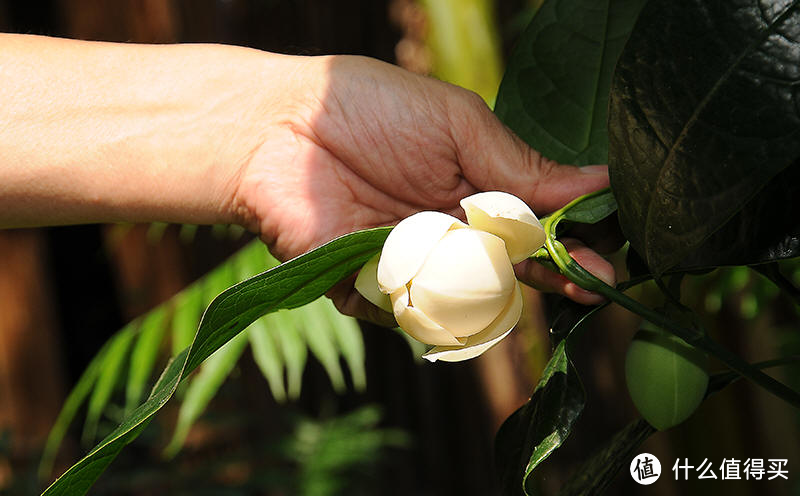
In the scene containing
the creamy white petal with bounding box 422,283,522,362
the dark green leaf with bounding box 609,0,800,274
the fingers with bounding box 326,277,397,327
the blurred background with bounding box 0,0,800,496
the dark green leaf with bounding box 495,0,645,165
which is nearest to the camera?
the dark green leaf with bounding box 609,0,800,274

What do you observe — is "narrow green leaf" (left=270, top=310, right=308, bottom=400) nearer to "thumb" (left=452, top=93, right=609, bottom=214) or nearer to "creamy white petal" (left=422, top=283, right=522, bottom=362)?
"thumb" (left=452, top=93, right=609, bottom=214)

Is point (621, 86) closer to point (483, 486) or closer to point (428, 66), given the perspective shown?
point (428, 66)

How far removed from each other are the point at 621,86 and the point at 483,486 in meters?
1.81

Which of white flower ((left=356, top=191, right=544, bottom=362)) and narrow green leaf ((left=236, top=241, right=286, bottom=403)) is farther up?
white flower ((left=356, top=191, right=544, bottom=362))

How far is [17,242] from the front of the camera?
2.01 m

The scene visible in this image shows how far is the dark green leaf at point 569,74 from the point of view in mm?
530

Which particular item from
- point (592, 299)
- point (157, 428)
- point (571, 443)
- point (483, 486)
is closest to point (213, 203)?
point (592, 299)

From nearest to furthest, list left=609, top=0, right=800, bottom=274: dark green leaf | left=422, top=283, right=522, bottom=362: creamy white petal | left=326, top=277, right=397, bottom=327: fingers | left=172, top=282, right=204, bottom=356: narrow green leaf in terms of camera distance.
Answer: left=609, top=0, right=800, bottom=274: dark green leaf < left=422, top=283, right=522, bottom=362: creamy white petal < left=326, top=277, right=397, bottom=327: fingers < left=172, top=282, right=204, bottom=356: narrow green leaf

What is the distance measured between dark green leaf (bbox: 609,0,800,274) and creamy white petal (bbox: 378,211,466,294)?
0.31ft

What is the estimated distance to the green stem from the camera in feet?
1.28

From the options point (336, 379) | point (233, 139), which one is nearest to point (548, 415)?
point (233, 139)

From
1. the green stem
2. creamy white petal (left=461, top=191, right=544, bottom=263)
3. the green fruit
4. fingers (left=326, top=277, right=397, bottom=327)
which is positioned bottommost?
fingers (left=326, top=277, right=397, bottom=327)

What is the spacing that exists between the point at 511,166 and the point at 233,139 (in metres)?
0.24

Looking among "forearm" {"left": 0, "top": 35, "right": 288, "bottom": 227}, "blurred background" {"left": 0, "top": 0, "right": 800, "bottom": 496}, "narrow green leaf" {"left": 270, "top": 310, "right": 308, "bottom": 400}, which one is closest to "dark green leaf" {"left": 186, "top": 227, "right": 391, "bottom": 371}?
"forearm" {"left": 0, "top": 35, "right": 288, "bottom": 227}
